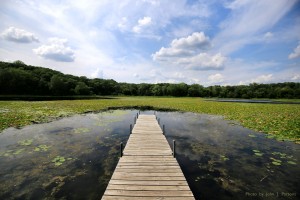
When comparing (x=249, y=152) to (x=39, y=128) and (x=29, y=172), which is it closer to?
(x=29, y=172)

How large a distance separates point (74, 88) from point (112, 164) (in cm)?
10444

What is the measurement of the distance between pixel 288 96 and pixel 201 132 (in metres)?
115

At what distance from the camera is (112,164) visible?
9039 millimetres

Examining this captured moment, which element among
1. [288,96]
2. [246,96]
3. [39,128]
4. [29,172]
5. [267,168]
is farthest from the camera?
[246,96]

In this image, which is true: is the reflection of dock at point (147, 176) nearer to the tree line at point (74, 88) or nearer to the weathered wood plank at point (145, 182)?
the weathered wood plank at point (145, 182)

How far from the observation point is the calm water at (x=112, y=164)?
22.1ft

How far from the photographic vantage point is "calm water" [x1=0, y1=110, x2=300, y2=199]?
22.1 ft

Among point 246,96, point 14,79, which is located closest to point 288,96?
point 246,96

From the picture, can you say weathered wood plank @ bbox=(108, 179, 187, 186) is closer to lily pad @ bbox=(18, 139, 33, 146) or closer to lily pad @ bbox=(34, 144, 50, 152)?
lily pad @ bbox=(34, 144, 50, 152)

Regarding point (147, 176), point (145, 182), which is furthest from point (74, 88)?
point (145, 182)

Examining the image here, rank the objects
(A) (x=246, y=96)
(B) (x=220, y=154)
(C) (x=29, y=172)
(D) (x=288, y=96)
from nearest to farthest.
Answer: (C) (x=29, y=172), (B) (x=220, y=154), (D) (x=288, y=96), (A) (x=246, y=96)

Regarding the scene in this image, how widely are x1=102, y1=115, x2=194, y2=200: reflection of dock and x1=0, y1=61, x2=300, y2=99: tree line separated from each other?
88233 mm

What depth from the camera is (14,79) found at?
76562 millimetres

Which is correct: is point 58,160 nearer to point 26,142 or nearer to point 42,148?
point 42,148
